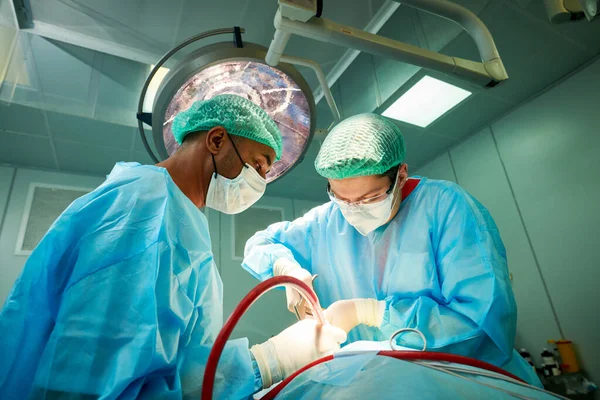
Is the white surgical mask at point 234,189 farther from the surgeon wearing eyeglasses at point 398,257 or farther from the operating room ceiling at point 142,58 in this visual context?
the operating room ceiling at point 142,58

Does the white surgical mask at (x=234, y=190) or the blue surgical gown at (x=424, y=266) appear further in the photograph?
the white surgical mask at (x=234, y=190)

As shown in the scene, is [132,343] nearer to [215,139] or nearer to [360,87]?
[215,139]

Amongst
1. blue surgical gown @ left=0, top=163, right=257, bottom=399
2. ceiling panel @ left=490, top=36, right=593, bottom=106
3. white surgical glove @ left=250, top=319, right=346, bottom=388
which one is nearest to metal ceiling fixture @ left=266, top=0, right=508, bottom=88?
blue surgical gown @ left=0, top=163, right=257, bottom=399

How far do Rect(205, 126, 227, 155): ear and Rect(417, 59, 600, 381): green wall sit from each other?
2448mm

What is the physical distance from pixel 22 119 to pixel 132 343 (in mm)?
2418

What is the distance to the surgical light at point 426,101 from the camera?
7.07ft

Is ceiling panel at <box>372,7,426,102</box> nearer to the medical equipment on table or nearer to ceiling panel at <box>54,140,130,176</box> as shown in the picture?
the medical equipment on table

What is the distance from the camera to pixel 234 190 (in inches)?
39.8

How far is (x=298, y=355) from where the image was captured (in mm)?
759

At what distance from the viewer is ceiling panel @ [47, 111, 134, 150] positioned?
2191 mm

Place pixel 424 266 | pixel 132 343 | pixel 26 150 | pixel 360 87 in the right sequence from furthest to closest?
pixel 26 150
pixel 360 87
pixel 424 266
pixel 132 343

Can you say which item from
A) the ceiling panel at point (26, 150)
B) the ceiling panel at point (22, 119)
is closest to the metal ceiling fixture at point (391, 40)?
the ceiling panel at point (22, 119)

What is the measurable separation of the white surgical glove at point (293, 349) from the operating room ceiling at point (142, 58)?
1.39 metres

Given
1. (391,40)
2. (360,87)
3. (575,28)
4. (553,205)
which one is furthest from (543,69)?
(391,40)
